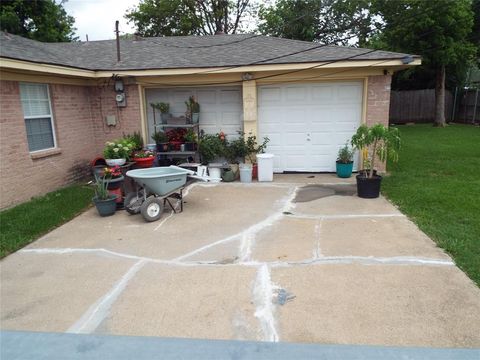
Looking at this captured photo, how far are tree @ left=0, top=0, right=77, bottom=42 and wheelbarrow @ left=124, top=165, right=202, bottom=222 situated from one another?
18.0 metres

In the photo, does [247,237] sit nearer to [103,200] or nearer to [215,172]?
[103,200]

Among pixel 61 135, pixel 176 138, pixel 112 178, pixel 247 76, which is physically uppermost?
pixel 247 76

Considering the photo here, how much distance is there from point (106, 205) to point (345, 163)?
5650 millimetres

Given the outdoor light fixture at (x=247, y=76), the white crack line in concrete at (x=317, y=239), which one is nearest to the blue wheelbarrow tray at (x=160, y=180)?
the white crack line in concrete at (x=317, y=239)

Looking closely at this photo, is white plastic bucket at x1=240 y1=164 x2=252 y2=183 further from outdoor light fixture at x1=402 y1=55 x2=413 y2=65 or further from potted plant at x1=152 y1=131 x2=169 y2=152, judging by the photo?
outdoor light fixture at x1=402 y1=55 x2=413 y2=65

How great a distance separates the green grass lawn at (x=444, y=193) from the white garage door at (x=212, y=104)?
165 inches

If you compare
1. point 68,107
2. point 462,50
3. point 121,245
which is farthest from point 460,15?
point 121,245

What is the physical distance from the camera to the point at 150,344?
2842 mm

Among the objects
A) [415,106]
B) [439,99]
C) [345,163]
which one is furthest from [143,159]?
[415,106]

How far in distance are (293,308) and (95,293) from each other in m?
2.09

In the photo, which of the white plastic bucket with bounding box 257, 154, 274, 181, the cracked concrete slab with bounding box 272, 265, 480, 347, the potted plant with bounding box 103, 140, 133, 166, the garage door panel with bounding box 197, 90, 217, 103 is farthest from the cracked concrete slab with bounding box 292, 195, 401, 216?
the garage door panel with bounding box 197, 90, 217, 103

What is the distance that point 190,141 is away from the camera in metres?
9.97

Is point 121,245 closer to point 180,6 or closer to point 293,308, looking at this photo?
point 293,308

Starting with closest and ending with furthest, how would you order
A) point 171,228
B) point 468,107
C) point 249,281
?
point 249,281 → point 171,228 → point 468,107
